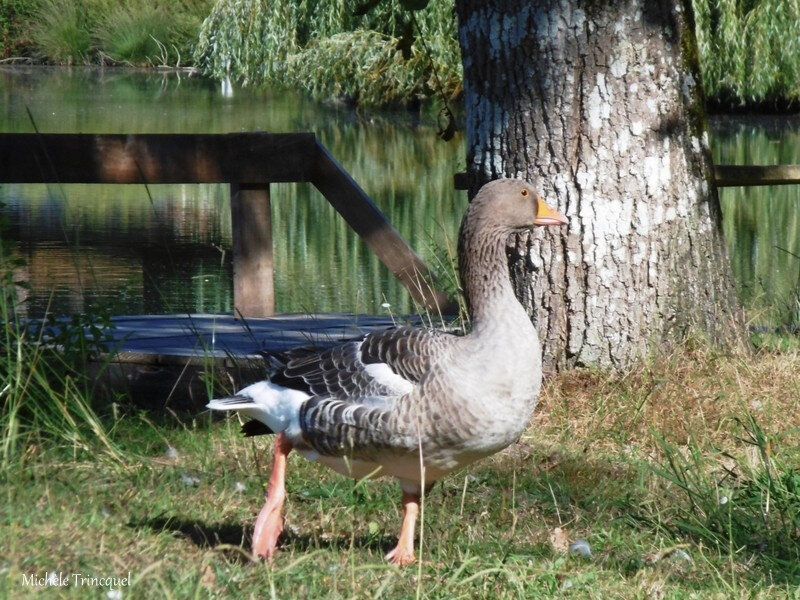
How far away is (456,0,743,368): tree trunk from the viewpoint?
17.9 feet

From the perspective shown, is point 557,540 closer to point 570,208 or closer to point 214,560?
point 214,560

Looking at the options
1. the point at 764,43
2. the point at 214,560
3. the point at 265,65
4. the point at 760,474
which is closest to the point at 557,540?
the point at 760,474

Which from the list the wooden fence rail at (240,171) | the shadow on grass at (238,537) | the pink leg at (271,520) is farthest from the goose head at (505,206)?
the wooden fence rail at (240,171)

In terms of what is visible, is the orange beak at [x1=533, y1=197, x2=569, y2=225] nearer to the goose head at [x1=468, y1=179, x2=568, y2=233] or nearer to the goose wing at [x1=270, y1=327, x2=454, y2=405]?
the goose head at [x1=468, y1=179, x2=568, y2=233]

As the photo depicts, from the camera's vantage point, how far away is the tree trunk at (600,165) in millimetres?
5469

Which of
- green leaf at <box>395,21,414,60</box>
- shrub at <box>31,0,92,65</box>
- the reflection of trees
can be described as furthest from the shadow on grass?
shrub at <box>31,0,92,65</box>

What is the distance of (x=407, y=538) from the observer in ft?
12.3

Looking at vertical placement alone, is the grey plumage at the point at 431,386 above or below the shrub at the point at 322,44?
below

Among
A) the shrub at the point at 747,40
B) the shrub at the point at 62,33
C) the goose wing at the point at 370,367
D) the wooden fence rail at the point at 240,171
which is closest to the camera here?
the goose wing at the point at 370,367

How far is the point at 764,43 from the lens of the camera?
14945 millimetres

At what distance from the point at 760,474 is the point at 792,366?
57.8 inches

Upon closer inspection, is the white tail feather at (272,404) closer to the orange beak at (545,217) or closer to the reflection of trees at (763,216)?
the orange beak at (545,217)

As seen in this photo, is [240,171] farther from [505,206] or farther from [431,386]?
[431,386]

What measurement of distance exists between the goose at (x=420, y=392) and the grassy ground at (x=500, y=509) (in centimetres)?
18
